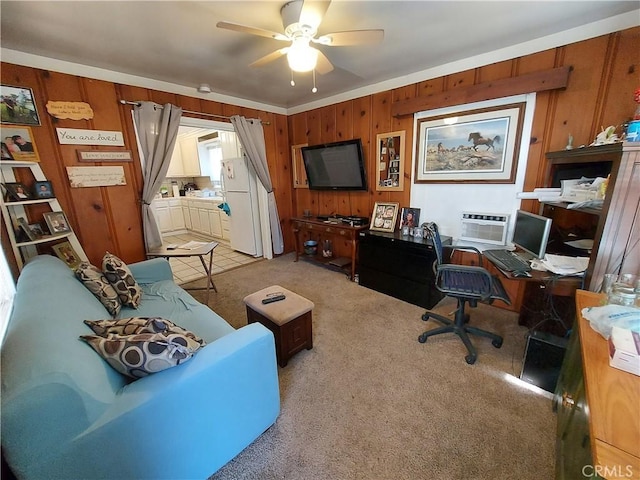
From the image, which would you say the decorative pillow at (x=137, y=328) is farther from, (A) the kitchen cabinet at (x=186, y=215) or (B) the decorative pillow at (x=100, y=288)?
(A) the kitchen cabinet at (x=186, y=215)

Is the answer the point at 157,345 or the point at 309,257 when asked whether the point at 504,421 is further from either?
the point at 309,257

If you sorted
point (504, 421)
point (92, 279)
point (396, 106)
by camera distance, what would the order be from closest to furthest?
Result: point (504, 421) → point (92, 279) → point (396, 106)

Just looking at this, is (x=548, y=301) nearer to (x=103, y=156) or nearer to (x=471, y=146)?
(x=471, y=146)

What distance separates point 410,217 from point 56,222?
11.4ft

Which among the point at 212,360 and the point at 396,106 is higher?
the point at 396,106

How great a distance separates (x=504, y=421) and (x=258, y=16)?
2882 millimetres

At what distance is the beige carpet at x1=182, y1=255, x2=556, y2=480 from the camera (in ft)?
3.96

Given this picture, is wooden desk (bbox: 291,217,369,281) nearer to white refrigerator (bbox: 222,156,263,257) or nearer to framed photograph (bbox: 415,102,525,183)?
white refrigerator (bbox: 222,156,263,257)

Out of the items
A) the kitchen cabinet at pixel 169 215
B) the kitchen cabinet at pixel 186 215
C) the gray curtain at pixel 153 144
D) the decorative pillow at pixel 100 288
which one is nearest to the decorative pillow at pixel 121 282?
the decorative pillow at pixel 100 288

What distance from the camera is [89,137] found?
8.17 feet

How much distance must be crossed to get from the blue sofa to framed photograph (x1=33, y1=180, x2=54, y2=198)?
1.22m

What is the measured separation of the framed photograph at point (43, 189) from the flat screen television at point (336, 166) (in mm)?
2736

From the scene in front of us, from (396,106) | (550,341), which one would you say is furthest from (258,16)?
(550,341)

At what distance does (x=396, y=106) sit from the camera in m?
2.81
